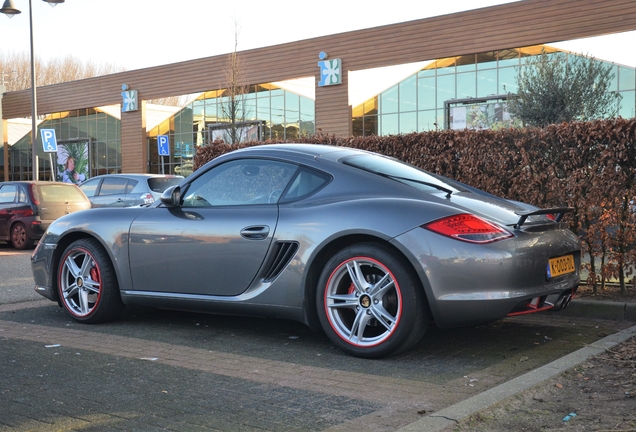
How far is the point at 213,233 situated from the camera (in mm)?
5250

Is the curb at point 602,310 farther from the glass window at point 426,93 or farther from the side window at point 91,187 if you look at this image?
the glass window at point 426,93

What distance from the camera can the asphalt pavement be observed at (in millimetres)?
3398

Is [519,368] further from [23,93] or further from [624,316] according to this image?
[23,93]

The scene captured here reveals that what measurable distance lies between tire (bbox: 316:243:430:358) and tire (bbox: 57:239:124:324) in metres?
2.01

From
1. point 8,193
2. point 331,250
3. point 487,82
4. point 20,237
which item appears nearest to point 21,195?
point 8,193

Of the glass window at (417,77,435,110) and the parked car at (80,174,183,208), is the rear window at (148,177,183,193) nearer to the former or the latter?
the parked car at (80,174,183,208)

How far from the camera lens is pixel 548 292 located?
4.60 metres

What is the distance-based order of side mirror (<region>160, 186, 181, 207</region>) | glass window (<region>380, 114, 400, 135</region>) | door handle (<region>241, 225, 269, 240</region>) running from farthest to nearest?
glass window (<region>380, 114, 400, 135</region>) → side mirror (<region>160, 186, 181, 207</region>) → door handle (<region>241, 225, 269, 240</region>)

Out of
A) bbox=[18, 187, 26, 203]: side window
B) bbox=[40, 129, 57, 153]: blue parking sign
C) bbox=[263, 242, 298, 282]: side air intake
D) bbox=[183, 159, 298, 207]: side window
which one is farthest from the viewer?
bbox=[40, 129, 57, 153]: blue parking sign

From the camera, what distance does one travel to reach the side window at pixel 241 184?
5.28 metres

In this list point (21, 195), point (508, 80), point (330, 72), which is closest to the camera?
point (21, 195)

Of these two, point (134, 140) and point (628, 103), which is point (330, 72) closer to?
point (628, 103)

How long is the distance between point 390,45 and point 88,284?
23.5 metres

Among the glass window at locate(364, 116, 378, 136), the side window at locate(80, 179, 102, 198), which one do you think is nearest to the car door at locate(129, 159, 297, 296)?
the side window at locate(80, 179, 102, 198)
